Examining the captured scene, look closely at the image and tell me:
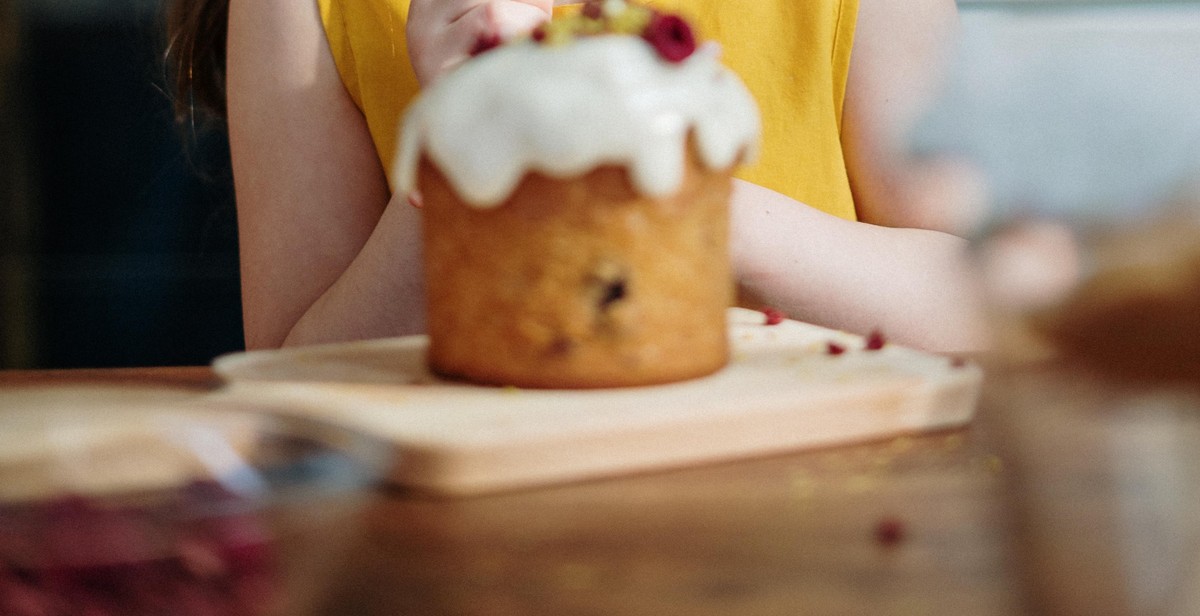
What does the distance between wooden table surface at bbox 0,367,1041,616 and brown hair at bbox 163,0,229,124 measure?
1185 millimetres

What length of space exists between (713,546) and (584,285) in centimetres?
22

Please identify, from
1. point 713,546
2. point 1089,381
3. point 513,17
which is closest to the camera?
point 713,546

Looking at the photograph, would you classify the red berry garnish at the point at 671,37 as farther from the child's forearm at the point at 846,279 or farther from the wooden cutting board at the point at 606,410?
the child's forearm at the point at 846,279

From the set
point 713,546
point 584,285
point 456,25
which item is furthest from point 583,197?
point 456,25

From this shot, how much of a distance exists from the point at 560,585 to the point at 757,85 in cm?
100

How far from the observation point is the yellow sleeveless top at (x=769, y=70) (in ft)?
3.92

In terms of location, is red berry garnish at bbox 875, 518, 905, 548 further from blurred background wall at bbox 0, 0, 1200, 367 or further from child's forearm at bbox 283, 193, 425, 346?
blurred background wall at bbox 0, 0, 1200, 367

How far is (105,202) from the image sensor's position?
175 cm

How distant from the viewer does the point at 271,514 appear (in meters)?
0.35

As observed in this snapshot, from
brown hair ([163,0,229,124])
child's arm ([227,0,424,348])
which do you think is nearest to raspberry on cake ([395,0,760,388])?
child's arm ([227,0,424,348])

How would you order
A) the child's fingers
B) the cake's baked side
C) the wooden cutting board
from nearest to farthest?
1. the wooden cutting board
2. the cake's baked side
3. the child's fingers

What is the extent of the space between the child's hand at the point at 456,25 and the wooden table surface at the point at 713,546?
0.40 metres

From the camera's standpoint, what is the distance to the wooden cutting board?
1.36 feet

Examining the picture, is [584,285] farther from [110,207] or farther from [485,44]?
[110,207]
